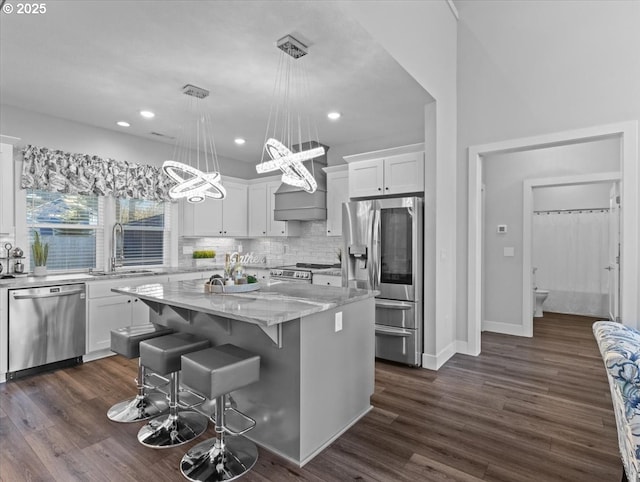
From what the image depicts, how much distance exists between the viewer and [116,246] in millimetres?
4816

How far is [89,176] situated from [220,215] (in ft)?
6.32

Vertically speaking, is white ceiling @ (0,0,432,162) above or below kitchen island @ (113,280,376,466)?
above

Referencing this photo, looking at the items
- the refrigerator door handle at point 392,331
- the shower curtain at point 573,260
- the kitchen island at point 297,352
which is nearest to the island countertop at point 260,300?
the kitchen island at point 297,352

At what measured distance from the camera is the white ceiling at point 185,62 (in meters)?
2.39

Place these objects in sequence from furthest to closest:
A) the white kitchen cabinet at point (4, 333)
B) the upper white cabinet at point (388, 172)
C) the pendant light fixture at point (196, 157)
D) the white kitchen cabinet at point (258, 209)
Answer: the white kitchen cabinet at point (258, 209), the upper white cabinet at point (388, 172), the white kitchen cabinet at point (4, 333), the pendant light fixture at point (196, 157)

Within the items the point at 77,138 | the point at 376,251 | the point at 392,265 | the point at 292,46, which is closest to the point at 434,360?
the point at 392,265

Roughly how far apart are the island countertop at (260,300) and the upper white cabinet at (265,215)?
9.07ft

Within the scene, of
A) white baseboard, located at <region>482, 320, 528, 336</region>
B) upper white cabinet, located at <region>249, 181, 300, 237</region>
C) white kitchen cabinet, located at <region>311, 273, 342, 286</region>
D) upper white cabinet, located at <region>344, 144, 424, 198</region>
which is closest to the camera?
upper white cabinet, located at <region>344, 144, 424, 198</region>

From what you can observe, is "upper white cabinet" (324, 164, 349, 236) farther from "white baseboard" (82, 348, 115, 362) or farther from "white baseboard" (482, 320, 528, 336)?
"white baseboard" (82, 348, 115, 362)

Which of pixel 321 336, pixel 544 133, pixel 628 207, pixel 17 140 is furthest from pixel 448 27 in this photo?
pixel 17 140

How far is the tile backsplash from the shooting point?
5719 millimetres

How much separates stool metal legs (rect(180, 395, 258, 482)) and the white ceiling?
2463 mm

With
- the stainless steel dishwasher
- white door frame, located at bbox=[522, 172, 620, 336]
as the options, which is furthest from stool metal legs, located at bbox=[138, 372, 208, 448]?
white door frame, located at bbox=[522, 172, 620, 336]

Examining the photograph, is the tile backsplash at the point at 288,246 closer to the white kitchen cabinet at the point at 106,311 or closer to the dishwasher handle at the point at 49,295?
the white kitchen cabinet at the point at 106,311
